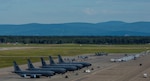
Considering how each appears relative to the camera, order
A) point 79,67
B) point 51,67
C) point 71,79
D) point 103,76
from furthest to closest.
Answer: point 79,67 → point 51,67 → point 103,76 → point 71,79

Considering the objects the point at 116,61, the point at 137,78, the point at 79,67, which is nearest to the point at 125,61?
the point at 116,61

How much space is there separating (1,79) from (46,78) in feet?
33.1

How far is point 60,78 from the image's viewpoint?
96438 mm

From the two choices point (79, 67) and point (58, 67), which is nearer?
point (58, 67)

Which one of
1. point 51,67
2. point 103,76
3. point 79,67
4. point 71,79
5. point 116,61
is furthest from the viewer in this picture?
point 116,61

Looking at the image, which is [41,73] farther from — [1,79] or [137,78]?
[137,78]

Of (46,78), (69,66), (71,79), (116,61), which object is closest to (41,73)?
(46,78)

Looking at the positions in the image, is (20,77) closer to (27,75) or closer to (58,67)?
(27,75)

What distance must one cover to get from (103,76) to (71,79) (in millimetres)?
9665

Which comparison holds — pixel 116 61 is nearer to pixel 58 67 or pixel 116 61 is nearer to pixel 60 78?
pixel 58 67

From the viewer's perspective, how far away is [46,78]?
97.1 m

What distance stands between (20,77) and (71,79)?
13.0 metres

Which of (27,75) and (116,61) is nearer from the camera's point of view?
(27,75)

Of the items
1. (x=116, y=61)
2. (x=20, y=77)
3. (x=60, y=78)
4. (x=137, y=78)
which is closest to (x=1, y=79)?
(x=20, y=77)
